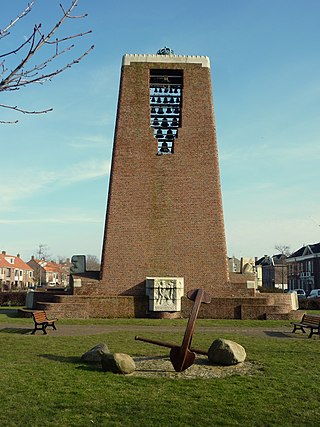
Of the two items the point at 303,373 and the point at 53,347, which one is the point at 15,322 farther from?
the point at 303,373

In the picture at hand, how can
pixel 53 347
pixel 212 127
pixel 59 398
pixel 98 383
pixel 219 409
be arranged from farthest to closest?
pixel 212 127 → pixel 53 347 → pixel 98 383 → pixel 59 398 → pixel 219 409

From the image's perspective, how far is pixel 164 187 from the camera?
21016 mm

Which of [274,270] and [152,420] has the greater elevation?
[274,270]

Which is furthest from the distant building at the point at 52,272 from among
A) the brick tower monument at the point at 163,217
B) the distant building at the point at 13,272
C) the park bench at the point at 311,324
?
the park bench at the point at 311,324

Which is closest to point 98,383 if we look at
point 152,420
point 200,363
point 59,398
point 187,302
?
point 59,398

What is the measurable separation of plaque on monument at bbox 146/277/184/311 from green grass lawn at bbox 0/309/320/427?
8649 mm

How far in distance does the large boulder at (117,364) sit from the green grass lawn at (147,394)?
0.62ft

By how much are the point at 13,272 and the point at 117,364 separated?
67374 millimetres

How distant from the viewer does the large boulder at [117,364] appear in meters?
8.20

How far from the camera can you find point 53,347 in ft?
36.2

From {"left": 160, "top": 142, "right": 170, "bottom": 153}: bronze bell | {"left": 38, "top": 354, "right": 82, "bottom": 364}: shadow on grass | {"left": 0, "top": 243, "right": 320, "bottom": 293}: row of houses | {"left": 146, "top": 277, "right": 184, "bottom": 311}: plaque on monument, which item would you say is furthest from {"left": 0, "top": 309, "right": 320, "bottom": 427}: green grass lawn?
{"left": 0, "top": 243, "right": 320, "bottom": 293}: row of houses

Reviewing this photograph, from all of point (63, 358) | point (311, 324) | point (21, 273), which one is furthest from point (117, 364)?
point (21, 273)

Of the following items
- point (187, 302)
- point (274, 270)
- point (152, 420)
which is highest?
point (274, 270)

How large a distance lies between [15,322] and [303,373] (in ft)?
37.8
